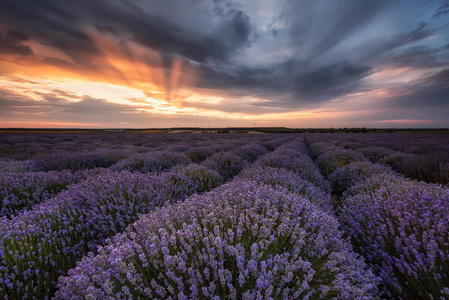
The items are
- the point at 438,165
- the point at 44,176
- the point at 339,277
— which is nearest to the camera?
the point at 339,277

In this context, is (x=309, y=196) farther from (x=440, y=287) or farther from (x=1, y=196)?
(x=1, y=196)

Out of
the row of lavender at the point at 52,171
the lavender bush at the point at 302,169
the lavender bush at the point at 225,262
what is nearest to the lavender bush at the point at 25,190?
the row of lavender at the point at 52,171

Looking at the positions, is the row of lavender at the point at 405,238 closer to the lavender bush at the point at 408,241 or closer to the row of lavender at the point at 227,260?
the lavender bush at the point at 408,241

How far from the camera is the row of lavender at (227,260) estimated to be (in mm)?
1418

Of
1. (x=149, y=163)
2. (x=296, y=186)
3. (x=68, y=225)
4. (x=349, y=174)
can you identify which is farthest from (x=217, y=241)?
(x=149, y=163)

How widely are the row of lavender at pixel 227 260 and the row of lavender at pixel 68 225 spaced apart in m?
0.38

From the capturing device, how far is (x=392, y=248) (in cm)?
225

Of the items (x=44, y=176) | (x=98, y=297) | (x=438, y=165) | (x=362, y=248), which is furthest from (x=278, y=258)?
(x=438, y=165)

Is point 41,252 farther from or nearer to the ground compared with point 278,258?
nearer to the ground

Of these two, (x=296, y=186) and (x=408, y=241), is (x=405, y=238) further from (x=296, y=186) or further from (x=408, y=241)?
(x=296, y=186)

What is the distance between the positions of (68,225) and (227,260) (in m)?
2.38

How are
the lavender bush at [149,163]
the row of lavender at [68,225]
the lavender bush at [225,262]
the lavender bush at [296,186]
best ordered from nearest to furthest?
the lavender bush at [225,262]
the row of lavender at [68,225]
the lavender bush at [296,186]
the lavender bush at [149,163]

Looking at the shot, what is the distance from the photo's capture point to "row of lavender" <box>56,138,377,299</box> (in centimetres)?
142

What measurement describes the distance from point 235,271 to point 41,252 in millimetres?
2170
